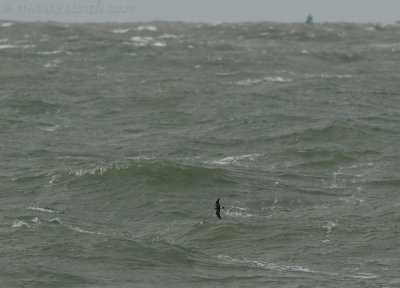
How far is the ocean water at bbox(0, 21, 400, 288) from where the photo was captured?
25312 mm

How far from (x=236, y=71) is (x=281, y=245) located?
4220 cm

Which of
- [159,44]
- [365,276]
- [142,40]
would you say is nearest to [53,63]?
[159,44]

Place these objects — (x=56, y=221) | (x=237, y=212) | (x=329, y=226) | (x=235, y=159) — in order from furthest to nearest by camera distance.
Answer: (x=235, y=159), (x=237, y=212), (x=56, y=221), (x=329, y=226)

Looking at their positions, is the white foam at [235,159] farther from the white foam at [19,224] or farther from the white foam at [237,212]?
the white foam at [19,224]

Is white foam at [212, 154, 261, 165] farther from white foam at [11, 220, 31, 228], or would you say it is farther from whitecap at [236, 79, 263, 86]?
whitecap at [236, 79, 263, 86]

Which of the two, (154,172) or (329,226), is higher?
(154,172)

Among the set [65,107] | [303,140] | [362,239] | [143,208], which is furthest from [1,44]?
[362,239]

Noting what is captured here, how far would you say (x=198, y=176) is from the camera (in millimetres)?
35094

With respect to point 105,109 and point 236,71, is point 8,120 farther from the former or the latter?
point 236,71

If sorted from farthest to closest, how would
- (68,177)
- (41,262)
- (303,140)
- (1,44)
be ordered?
(1,44), (303,140), (68,177), (41,262)

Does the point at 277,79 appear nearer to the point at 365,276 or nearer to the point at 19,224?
the point at 19,224

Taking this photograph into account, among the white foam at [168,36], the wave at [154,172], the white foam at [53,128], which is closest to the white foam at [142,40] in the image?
the white foam at [168,36]

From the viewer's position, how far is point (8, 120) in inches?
1892

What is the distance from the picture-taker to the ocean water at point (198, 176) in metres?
25.3
